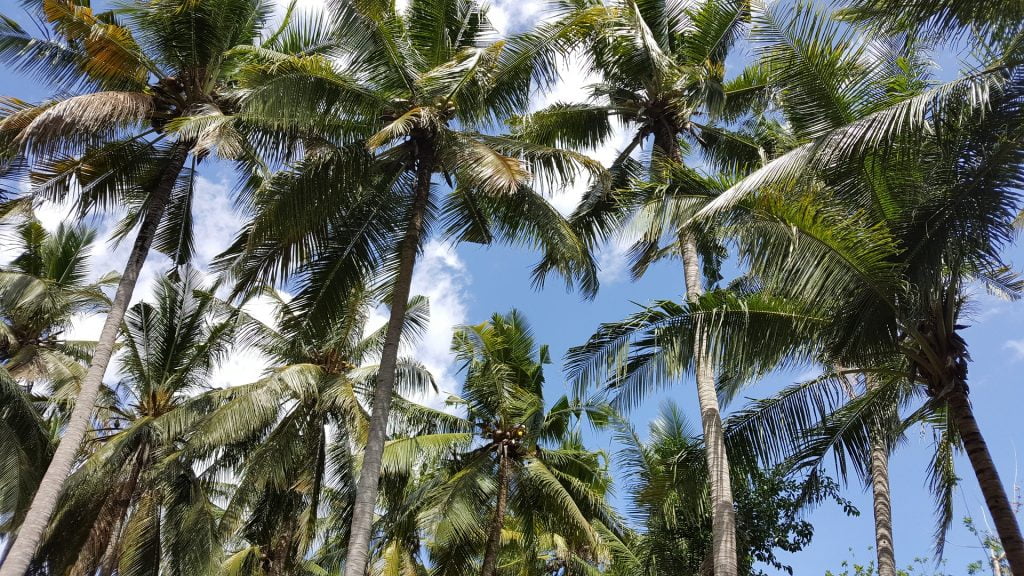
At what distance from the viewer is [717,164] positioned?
558 inches

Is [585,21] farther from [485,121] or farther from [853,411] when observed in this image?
[853,411]

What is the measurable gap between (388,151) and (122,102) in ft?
11.4

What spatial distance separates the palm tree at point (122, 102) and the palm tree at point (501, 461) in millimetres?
6445

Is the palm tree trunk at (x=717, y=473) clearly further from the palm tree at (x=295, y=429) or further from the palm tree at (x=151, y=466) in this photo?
the palm tree at (x=151, y=466)

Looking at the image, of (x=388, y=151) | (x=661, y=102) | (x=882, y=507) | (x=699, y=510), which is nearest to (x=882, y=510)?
(x=882, y=507)

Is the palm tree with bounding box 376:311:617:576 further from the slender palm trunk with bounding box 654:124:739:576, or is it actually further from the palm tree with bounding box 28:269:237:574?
the slender palm trunk with bounding box 654:124:739:576

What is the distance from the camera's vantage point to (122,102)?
10.6 meters

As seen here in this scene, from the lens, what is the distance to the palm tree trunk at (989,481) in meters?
7.68

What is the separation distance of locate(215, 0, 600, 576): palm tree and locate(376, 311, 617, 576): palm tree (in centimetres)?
486

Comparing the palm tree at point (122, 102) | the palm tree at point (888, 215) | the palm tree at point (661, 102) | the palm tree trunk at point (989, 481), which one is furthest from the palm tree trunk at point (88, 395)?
the palm tree trunk at point (989, 481)

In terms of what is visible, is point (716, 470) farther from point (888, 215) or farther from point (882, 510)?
point (882, 510)

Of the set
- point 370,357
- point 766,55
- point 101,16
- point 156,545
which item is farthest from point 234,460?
point 766,55

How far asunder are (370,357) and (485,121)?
26.7 ft

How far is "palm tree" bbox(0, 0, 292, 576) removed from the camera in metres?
10.3
